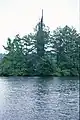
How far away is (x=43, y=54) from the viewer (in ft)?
275

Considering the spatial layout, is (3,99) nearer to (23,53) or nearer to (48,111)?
(48,111)

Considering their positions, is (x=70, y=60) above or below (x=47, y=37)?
below

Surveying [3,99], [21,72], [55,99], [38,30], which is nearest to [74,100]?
[55,99]

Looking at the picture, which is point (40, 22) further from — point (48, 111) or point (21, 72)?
point (48, 111)

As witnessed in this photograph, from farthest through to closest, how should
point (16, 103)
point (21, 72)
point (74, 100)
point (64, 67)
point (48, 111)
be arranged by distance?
1. point (64, 67)
2. point (21, 72)
3. point (74, 100)
4. point (16, 103)
5. point (48, 111)

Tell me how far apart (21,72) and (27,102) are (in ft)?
159

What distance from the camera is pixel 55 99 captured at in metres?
37.0

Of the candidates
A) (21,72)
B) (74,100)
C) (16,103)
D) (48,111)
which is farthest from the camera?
(21,72)

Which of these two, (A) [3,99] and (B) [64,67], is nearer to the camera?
(A) [3,99]

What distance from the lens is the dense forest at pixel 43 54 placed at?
82.7 meters

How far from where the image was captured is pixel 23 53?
87.2 meters

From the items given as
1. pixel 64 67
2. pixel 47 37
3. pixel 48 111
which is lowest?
pixel 48 111

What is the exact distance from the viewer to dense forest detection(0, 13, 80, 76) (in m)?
82.7

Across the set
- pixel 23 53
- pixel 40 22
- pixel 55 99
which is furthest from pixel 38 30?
pixel 55 99
